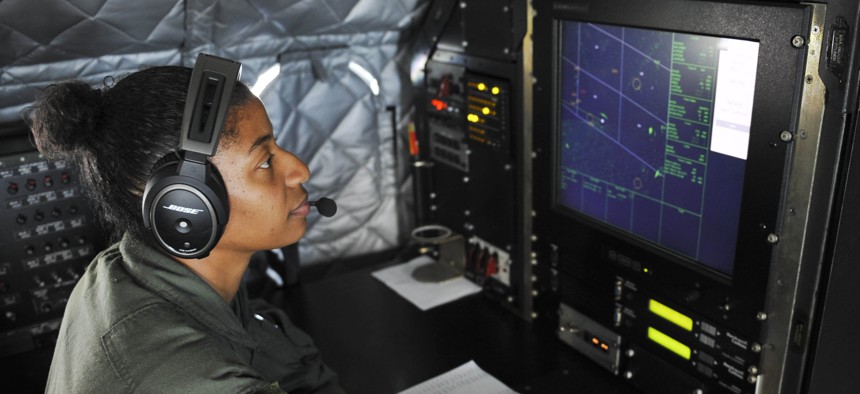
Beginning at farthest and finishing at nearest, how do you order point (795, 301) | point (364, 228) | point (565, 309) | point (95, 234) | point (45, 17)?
Answer: point (364, 228), point (95, 234), point (565, 309), point (45, 17), point (795, 301)

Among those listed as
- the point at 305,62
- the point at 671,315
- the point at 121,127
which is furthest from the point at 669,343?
the point at 305,62

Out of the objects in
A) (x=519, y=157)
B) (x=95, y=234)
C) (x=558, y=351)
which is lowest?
(x=558, y=351)

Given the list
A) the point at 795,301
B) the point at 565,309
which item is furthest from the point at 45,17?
the point at 795,301

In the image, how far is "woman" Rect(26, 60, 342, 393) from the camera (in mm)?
1118

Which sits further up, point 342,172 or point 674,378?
point 342,172

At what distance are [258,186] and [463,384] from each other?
697 millimetres

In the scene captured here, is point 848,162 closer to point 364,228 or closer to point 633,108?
point 633,108

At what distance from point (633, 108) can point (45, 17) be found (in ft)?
3.99

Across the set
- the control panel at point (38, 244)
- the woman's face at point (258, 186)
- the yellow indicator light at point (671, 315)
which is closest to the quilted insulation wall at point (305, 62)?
the control panel at point (38, 244)

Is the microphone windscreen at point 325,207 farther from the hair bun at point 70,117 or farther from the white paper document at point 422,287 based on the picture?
the white paper document at point 422,287

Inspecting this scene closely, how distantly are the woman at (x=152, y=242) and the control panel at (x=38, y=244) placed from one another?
1.83ft

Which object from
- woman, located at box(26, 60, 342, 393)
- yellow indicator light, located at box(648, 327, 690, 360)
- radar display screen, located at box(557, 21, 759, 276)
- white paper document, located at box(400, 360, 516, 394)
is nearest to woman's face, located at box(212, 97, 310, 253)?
woman, located at box(26, 60, 342, 393)

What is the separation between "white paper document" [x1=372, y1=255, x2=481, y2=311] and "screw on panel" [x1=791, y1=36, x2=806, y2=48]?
1.14 meters

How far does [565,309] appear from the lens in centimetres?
177
